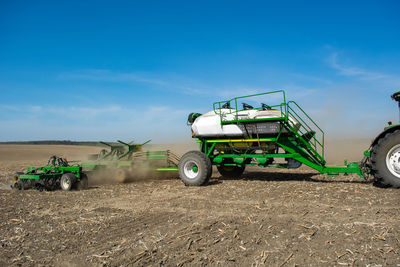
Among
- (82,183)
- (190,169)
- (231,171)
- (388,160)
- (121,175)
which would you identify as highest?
(388,160)

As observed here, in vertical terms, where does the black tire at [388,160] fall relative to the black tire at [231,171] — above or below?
above

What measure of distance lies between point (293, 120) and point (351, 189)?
2.72 m

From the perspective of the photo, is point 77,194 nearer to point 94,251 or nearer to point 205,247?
point 94,251

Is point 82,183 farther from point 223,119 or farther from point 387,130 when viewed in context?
point 387,130

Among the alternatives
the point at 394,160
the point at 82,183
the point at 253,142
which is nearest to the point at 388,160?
the point at 394,160

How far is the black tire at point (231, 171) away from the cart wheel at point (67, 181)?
5.44 meters

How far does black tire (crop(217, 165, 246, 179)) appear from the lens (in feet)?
38.9

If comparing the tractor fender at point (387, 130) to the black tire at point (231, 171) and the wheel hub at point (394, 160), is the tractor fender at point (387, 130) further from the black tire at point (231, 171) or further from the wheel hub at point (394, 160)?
the black tire at point (231, 171)

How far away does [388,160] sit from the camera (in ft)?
23.9

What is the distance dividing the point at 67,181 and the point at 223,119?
5811 millimetres

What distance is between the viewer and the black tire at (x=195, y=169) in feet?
31.7

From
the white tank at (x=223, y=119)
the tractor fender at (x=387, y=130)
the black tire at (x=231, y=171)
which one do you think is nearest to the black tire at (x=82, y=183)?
the white tank at (x=223, y=119)

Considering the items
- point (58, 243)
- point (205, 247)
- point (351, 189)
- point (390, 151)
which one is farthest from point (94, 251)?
point (390, 151)

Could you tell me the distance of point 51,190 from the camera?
1020 centimetres
